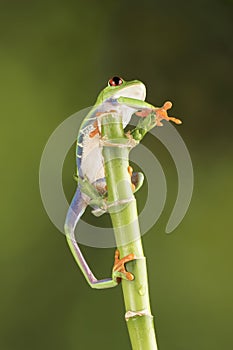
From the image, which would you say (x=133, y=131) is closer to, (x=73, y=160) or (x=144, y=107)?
(x=144, y=107)

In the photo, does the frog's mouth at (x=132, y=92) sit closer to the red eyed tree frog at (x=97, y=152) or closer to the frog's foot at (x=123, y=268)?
the red eyed tree frog at (x=97, y=152)

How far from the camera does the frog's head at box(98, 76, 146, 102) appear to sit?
50 centimetres

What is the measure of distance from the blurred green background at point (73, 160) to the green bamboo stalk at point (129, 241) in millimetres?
788

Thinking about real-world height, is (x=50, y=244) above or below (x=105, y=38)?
below

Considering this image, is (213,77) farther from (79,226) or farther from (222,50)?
(79,226)

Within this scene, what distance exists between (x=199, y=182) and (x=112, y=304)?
32cm

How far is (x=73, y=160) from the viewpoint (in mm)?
1265

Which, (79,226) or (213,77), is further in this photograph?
(213,77)

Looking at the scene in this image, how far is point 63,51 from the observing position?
1306 mm

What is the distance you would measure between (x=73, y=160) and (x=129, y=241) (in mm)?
812

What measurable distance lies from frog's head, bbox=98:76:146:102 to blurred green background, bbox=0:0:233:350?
2.47 feet

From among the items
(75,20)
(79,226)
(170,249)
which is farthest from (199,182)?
(79,226)

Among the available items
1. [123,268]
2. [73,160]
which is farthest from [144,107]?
[73,160]

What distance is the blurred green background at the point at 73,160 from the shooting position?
1.24 metres
